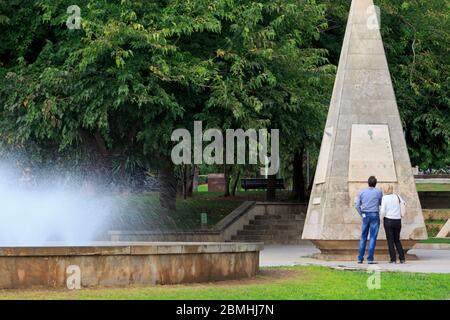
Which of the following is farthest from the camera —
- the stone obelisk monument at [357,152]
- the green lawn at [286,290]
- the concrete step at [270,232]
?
the concrete step at [270,232]

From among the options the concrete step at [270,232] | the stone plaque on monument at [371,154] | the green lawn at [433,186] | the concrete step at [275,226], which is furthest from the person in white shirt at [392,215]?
the green lawn at [433,186]

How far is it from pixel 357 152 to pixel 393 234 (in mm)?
2649

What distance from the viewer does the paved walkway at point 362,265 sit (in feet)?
63.9

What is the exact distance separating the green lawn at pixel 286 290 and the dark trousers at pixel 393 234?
329cm

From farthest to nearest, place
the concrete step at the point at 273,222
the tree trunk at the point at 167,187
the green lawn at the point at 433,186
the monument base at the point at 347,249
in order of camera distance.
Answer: the green lawn at the point at 433,186, the tree trunk at the point at 167,187, the concrete step at the point at 273,222, the monument base at the point at 347,249

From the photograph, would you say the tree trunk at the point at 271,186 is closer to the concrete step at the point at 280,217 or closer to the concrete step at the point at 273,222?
the concrete step at the point at 280,217

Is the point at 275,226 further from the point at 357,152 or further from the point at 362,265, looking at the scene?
the point at 362,265

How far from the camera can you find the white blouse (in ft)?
66.8

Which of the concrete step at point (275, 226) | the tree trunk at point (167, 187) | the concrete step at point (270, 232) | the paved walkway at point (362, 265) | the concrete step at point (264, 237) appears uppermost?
the tree trunk at point (167, 187)

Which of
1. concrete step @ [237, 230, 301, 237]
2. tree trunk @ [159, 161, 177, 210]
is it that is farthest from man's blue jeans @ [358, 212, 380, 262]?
tree trunk @ [159, 161, 177, 210]

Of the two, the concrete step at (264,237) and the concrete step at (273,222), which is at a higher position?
the concrete step at (273,222)
